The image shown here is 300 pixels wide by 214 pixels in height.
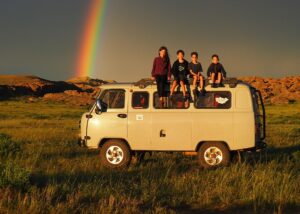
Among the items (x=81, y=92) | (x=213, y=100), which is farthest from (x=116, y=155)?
(x=81, y=92)

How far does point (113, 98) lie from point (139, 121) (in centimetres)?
99

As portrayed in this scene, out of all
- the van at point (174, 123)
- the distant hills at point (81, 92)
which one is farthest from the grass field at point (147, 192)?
the distant hills at point (81, 92)

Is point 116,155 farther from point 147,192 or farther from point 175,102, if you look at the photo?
point 147,192

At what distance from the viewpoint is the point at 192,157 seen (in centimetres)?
1574

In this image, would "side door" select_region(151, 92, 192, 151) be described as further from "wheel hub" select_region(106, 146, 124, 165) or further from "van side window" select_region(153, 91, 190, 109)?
"wheel hub" select_region(106, 146, 124, 165)

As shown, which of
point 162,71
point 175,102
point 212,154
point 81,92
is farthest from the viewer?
point 81,92

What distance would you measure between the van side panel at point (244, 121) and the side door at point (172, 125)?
1179mm

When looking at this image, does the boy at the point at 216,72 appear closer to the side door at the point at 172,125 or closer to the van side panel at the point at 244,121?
the van side panel at the point at 244,121

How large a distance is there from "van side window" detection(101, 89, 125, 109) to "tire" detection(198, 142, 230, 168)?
2.40 metres

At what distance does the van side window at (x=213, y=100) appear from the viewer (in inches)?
493

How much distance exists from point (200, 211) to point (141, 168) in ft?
16.0

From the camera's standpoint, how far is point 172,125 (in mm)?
12727

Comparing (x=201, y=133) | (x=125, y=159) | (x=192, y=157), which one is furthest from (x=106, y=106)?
(x=192, y=157)

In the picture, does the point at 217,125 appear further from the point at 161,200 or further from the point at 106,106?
the point at 161,200
